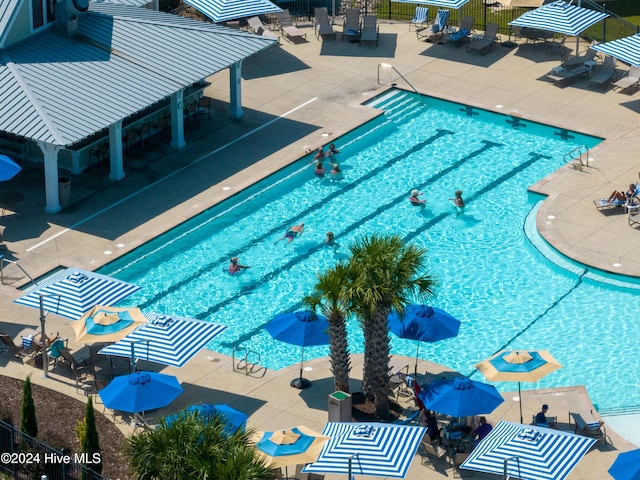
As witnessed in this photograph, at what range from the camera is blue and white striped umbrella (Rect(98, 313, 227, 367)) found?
90.6 feet

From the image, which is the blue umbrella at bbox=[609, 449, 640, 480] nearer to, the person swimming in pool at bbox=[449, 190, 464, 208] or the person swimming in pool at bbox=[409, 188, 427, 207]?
the person swimming in pool at bbox=[449, 190, 464, 208]

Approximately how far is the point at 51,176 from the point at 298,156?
7.80 meters

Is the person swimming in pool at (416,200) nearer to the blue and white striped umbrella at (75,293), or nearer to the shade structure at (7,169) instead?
the blue and white striped umbrella at (75,293)

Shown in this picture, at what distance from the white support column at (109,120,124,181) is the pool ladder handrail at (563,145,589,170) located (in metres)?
13.1

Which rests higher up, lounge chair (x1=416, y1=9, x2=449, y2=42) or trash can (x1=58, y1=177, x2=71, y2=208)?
lounge chair (x1=416, y1=9, x2=449, y2=42)

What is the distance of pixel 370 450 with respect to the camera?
24.1 m

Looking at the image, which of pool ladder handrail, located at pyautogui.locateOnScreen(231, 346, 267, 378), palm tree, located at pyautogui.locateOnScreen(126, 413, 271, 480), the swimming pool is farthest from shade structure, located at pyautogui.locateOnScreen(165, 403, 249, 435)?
the swimming pool

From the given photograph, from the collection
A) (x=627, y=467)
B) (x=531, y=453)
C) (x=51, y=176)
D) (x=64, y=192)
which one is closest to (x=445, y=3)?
(x=64, y=192)

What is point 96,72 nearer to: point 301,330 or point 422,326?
point 301,330

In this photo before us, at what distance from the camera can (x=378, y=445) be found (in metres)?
24.2

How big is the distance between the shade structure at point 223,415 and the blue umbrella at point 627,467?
21.7 feet

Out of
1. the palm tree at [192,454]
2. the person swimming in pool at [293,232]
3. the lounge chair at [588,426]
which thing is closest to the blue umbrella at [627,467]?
the lounge chair at [588,426]

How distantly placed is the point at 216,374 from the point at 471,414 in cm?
627

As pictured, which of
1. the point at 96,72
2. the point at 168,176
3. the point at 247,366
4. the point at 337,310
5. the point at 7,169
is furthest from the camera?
the point at 168,176
